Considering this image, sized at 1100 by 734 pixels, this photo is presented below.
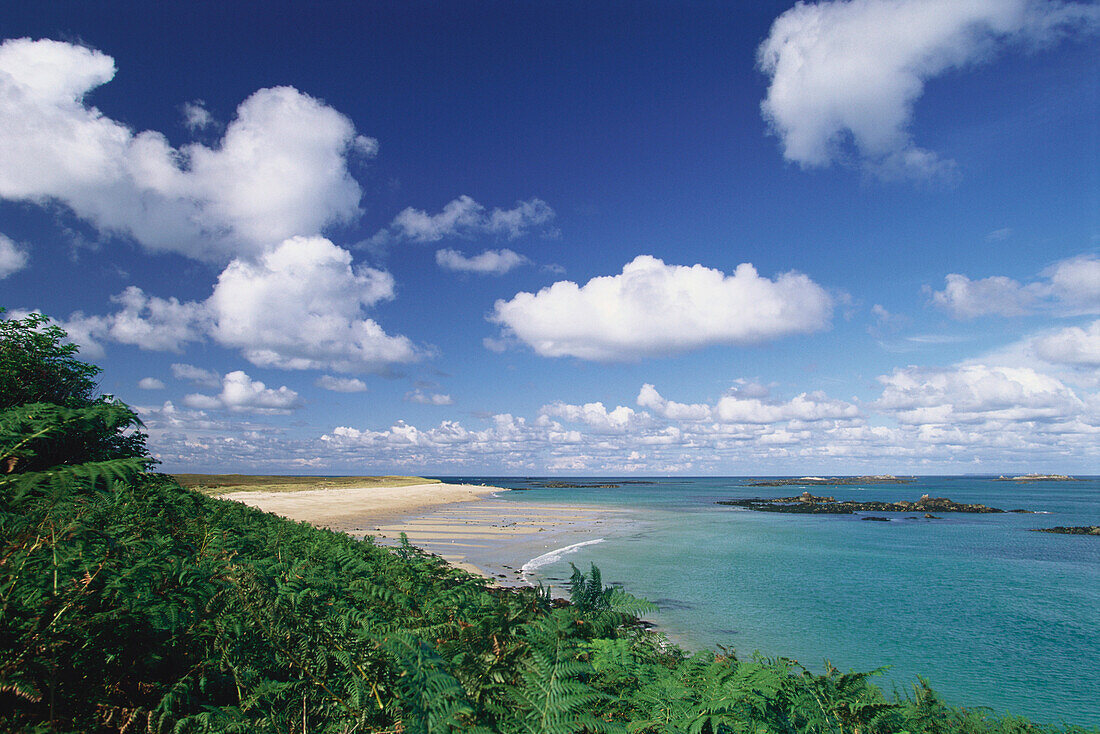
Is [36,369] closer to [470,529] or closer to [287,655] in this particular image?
[287,655]

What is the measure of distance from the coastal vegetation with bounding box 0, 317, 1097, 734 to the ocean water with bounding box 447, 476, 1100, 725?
76.7 inches

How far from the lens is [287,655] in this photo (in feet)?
9.70

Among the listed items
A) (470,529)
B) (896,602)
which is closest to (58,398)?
(896,602)

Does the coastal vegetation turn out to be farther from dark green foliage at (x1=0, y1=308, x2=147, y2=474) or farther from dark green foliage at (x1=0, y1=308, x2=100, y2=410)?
dark green foliage at (x1=0, y1=308, x2=100, y2=410)

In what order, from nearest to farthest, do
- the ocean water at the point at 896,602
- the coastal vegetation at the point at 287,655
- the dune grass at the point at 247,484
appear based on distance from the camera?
1. the coastal vegetation at the point at 287,655
2. the ocean water at the point at 896,602
3. the dune grass at the point at 247,484

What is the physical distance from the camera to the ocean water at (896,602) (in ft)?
51.8

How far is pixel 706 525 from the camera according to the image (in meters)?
54.6

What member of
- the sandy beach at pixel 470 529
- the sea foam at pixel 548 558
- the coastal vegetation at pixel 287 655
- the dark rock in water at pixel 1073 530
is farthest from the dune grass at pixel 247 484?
the dark rock in water at pixel 1073 530

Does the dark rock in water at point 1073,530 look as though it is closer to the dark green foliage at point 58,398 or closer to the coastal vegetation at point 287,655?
the coastal vegetation at point 287,655

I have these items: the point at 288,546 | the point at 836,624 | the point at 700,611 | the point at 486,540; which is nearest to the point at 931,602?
the point at 836,624

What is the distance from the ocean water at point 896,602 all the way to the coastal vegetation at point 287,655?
76.7 inches

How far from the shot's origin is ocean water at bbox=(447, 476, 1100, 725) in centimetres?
1577

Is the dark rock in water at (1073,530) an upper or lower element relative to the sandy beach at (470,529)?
lower

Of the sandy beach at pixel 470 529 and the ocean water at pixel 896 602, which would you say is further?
the sandy beach at pixel 470 529
